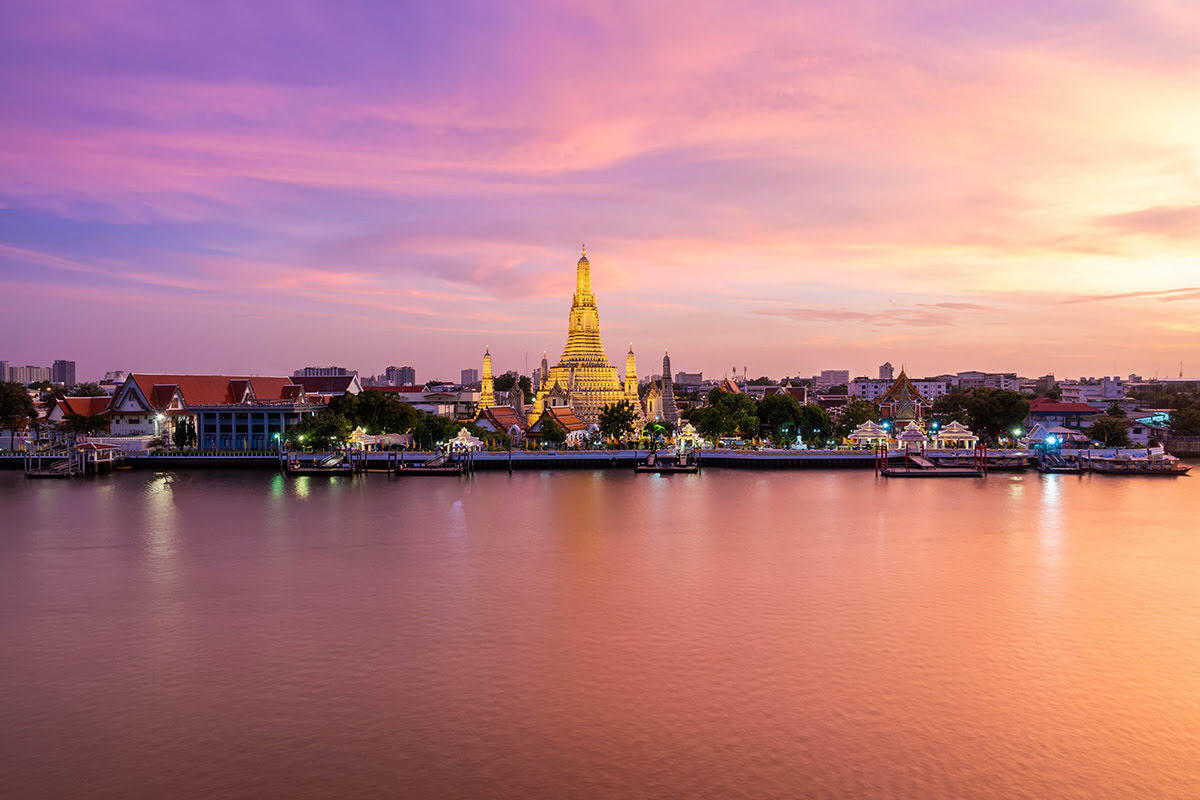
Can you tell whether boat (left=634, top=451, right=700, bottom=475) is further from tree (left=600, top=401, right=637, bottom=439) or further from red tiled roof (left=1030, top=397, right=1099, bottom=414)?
red tiled roof (left=1030, top=397, right=1099, bottom=414)

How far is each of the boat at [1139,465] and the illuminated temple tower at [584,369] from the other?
4237 cm

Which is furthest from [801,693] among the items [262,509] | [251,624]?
[262,509]

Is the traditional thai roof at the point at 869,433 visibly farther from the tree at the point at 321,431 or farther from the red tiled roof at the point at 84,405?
the red tiled roof at the point at 84,405

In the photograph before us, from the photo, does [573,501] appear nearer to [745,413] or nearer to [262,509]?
[262,509]

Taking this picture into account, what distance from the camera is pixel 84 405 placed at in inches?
2931

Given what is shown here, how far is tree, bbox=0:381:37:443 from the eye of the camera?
70.2 meters

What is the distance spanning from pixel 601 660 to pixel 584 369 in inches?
2885

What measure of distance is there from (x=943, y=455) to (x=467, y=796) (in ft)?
187

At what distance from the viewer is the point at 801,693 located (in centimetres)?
1795

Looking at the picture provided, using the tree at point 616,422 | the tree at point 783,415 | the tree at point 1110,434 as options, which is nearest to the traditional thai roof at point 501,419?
the tree at point 616,422

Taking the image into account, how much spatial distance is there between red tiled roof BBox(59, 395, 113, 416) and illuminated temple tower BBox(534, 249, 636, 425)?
37.4 m

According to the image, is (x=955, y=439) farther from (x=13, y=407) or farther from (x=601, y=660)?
(x=13, y=407)

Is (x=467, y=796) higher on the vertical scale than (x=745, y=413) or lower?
lower

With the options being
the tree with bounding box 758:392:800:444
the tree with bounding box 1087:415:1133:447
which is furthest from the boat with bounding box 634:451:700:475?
the tree with bounding box 1087:415:1133:447
